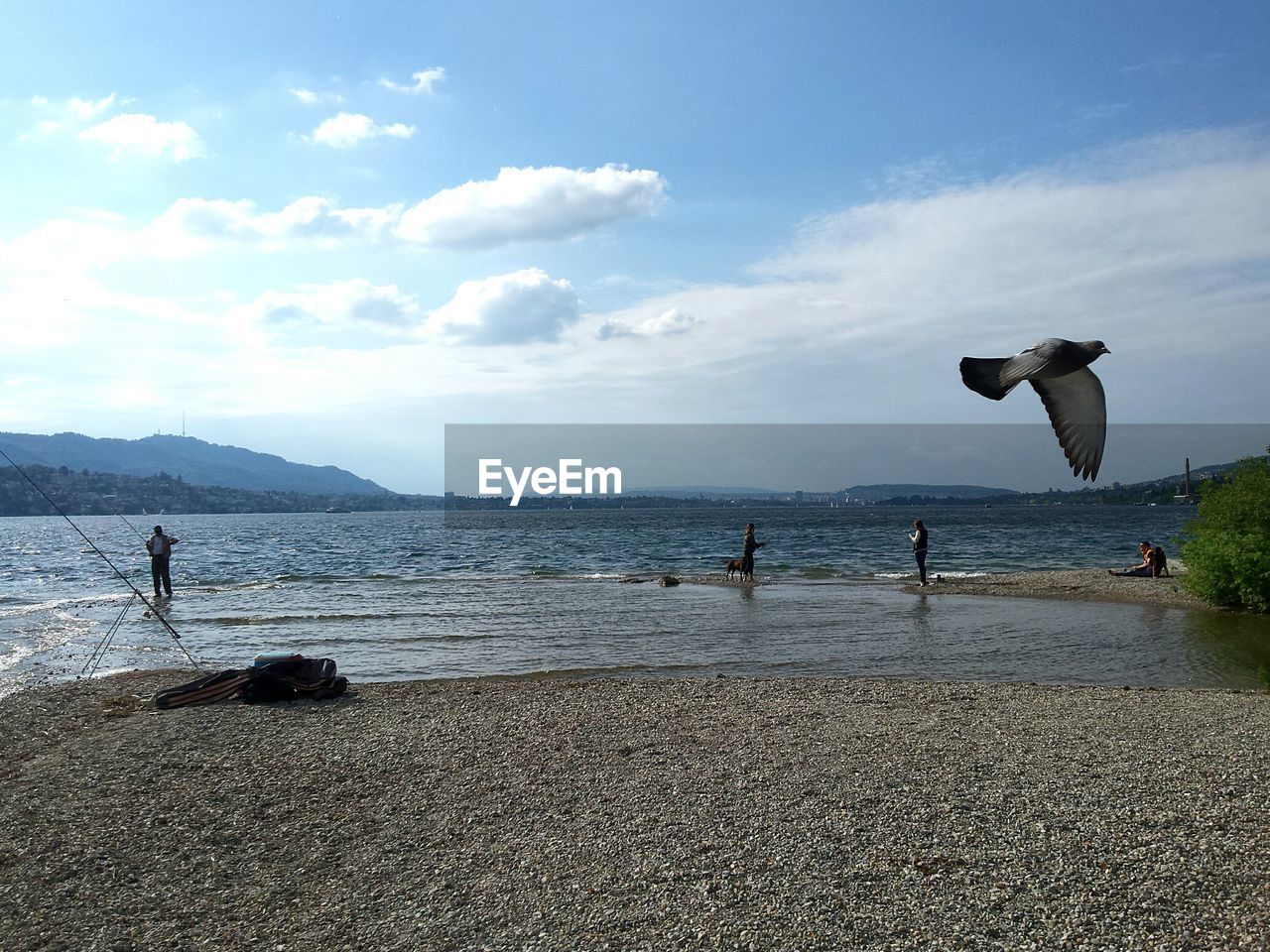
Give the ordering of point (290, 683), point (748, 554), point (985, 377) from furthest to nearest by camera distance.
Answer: point (748, 554) → point (290, 683) → point (985, 377)

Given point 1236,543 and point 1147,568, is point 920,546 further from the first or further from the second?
point 1236,543

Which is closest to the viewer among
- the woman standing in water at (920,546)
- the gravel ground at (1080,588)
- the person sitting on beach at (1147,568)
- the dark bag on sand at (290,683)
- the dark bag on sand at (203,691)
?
the dark bag on sand at (203,691)

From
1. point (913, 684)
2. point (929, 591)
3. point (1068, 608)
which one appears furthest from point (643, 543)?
point (913, 684)

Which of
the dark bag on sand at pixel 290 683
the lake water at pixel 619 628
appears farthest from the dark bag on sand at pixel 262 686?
the lake water at pixel 619 628

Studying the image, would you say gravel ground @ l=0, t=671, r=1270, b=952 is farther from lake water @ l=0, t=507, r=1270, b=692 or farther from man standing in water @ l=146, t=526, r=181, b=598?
man standing in water @ l=146, t=526, r=181, b=598

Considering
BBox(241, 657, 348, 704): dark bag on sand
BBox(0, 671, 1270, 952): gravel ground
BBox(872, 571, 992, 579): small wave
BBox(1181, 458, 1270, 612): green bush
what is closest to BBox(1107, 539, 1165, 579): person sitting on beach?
BBox(872, 571, 992, 579): small wave

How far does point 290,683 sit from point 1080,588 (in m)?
24.9

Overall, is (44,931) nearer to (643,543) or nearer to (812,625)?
(812,625)

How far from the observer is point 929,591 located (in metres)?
29.2

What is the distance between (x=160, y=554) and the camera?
1137 inches

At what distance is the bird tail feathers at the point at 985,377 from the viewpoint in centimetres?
386

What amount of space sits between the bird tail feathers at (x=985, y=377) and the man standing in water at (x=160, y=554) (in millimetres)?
28666

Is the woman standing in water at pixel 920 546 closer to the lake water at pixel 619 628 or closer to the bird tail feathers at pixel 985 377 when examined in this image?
the lake water at pixel 619 628

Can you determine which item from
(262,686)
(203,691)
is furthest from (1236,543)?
(203,691)
